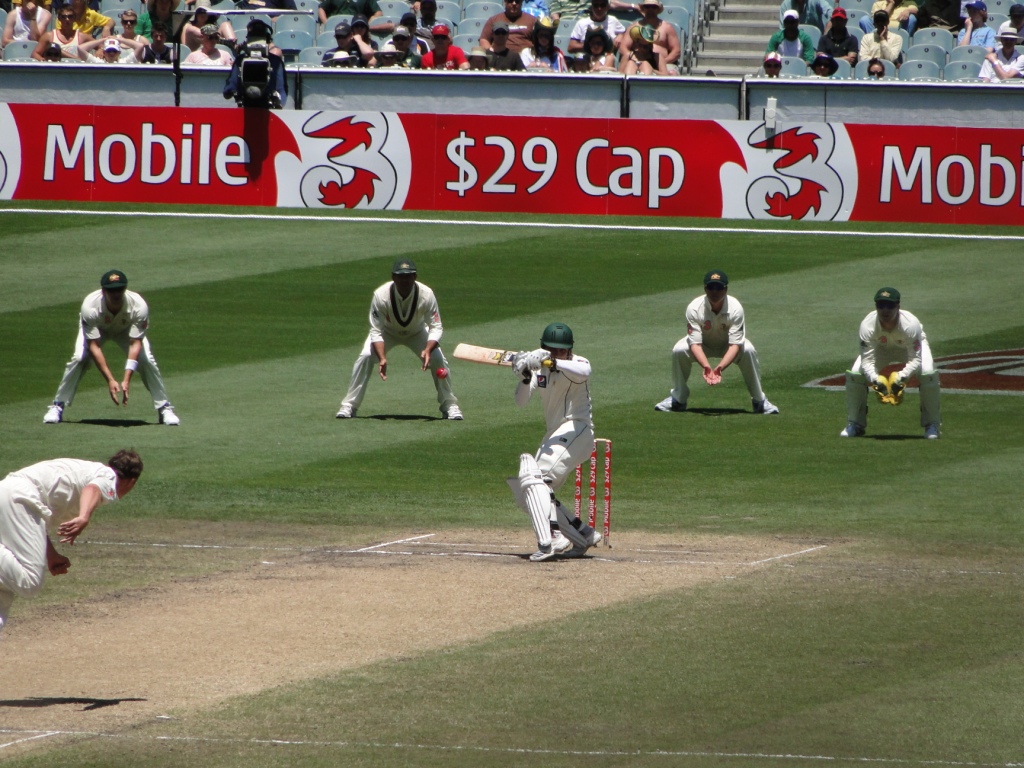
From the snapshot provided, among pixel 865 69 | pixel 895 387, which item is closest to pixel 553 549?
pixel 895 387

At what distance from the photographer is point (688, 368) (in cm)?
1883

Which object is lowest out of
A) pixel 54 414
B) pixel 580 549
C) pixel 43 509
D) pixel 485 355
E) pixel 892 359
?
pixel 54 414

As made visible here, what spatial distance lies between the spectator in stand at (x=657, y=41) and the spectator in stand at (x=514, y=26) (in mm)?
1727

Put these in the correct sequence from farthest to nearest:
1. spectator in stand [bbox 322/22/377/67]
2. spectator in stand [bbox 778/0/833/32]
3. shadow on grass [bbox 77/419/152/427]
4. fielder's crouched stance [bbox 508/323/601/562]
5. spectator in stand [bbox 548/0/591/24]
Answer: spectator in stand [bbox 548/0/591/24]
spectator in stand [bbox 778/0/833/32]
spectator in stand [bbox 322/22/377/67]
shadow on grass [bbox 77/419/152/427]
fielder's crouched stance [bbox 508/323/601/562]

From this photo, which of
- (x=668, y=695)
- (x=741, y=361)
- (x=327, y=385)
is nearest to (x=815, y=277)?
(x=741, y=361)

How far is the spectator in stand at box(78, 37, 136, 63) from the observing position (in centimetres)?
3027

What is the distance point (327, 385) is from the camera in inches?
782

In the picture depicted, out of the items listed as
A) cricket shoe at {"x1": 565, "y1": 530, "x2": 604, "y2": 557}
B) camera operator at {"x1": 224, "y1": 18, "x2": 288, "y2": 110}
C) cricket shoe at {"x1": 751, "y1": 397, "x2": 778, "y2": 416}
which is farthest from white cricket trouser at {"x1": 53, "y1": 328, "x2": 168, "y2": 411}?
camera operator at {"x1": 224, "y1": 18, "x2": 288, "y2": 110}

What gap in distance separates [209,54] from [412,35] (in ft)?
11.8

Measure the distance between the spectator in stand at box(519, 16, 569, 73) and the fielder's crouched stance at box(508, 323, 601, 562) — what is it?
18.2m

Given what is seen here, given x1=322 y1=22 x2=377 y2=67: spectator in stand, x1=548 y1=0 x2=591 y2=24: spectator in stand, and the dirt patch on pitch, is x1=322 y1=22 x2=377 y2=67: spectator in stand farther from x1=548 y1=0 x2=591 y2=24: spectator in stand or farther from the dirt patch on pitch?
the dirt patch on pitch

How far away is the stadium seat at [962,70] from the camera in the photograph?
28.9 meters

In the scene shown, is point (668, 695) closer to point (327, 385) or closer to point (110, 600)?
point (110, 600)

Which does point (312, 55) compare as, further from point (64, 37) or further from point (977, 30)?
point (977, 30)
